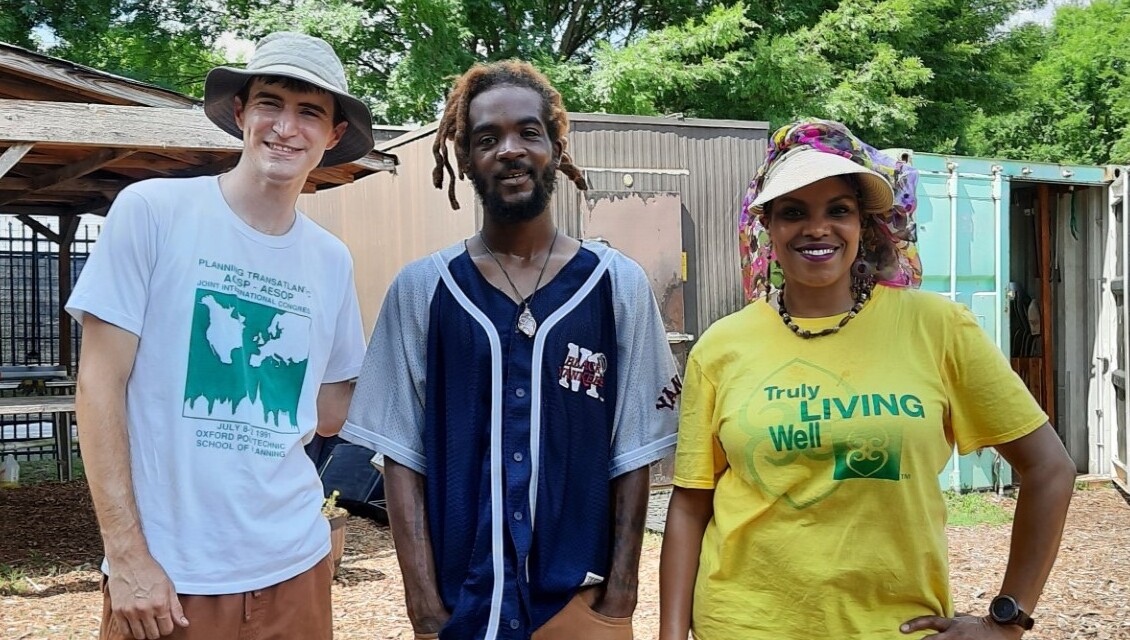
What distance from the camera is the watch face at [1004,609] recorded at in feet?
7.03

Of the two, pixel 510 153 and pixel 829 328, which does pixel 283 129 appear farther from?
pixel 829 328

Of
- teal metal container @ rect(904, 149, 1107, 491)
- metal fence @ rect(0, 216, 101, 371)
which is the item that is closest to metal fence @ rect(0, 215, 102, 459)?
metal fence @ rect(0, 216, 101, 371)

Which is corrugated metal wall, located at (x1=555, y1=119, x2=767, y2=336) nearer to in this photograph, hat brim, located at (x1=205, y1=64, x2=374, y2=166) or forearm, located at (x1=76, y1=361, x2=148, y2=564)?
hat brim, located at (x1=205, y1=64, x2=374, y2=166)

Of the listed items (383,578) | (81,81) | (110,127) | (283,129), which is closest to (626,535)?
(283,129)

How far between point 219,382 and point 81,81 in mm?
4677

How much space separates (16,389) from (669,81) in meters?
9.20

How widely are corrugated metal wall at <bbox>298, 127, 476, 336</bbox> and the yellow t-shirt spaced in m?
5.97

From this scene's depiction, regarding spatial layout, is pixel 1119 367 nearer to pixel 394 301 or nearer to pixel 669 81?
pixel 669 81

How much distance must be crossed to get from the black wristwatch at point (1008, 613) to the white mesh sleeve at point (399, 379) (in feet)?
4.33

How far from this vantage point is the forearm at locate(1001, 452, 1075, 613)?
214cm

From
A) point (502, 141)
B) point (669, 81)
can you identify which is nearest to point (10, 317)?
point (669, 81)

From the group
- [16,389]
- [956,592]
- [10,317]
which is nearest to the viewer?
[956,592]

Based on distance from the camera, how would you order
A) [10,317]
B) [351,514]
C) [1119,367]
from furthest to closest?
[10,317]
[1119,367]
[351,514]

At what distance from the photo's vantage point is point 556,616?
91.7 inches
